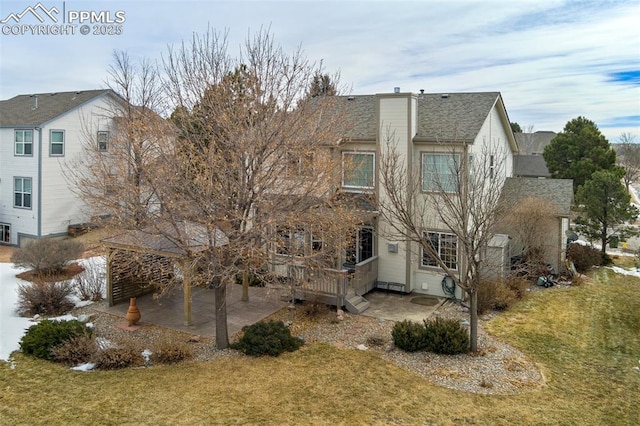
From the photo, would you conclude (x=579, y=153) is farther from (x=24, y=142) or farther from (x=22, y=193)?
(x=22, y=193)

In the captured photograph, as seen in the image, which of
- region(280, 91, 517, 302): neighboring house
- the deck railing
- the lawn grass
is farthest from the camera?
region(280, 91, 517, 302): neighboring house

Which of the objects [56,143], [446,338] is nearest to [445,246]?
[446,338]

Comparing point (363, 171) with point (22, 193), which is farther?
point (22, 193)

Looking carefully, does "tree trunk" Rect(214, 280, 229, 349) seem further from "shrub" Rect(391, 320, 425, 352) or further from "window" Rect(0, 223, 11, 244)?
"window" Rect(0, 223, 11, 244)

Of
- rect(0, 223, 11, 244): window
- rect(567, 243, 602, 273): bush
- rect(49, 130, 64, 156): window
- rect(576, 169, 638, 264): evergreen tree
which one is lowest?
rect(567, 243, 602, 273): bush

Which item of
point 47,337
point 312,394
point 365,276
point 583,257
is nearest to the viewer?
point 312,394

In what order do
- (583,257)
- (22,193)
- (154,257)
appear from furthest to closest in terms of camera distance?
(22,193)
(583,257)
(154,257)

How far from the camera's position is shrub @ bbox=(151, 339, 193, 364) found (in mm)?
11047

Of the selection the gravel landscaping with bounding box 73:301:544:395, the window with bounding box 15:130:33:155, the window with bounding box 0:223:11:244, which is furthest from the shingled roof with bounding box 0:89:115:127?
the gravel landscaping with bounding box 73:301:544:395

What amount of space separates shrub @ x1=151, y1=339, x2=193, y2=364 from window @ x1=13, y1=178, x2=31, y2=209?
1880cm

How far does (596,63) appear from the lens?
13.2m

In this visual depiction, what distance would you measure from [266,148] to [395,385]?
6.10 meters

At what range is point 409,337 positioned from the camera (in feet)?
39.6

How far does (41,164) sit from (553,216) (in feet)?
83.9
